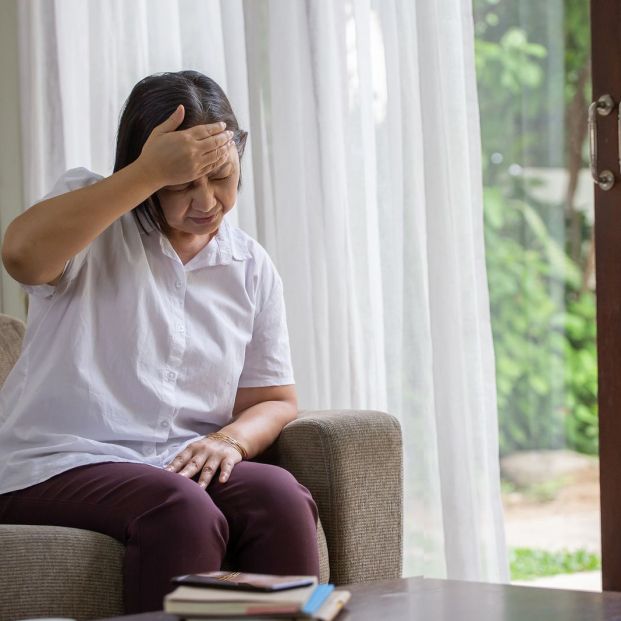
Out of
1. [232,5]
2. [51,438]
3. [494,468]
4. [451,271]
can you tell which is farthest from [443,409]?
[232,5]

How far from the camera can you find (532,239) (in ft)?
7.71

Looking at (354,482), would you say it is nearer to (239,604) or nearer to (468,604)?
(468,604)

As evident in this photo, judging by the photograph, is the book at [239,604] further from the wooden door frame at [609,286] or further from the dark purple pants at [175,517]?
the wooden door frame at [609,286]

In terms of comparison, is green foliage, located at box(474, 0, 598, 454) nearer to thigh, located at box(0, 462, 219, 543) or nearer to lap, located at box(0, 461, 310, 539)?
lap, located at box(0, 461, 310, 539)

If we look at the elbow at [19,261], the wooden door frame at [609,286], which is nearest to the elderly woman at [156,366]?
the elbow at [19,261]

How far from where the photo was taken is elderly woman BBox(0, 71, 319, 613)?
4.62ft

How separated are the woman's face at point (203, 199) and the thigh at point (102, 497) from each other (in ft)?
1.29

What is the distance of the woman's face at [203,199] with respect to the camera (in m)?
1.57

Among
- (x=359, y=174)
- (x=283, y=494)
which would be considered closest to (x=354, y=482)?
(x=283, y=494)

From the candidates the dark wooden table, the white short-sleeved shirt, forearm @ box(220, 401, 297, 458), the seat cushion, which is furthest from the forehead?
the dark wooden table

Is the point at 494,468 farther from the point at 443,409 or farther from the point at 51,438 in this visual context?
the point at 51,438

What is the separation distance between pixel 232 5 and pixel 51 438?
129 centimetres

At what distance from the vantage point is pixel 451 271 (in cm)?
206

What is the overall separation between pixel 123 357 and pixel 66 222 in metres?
0.24
